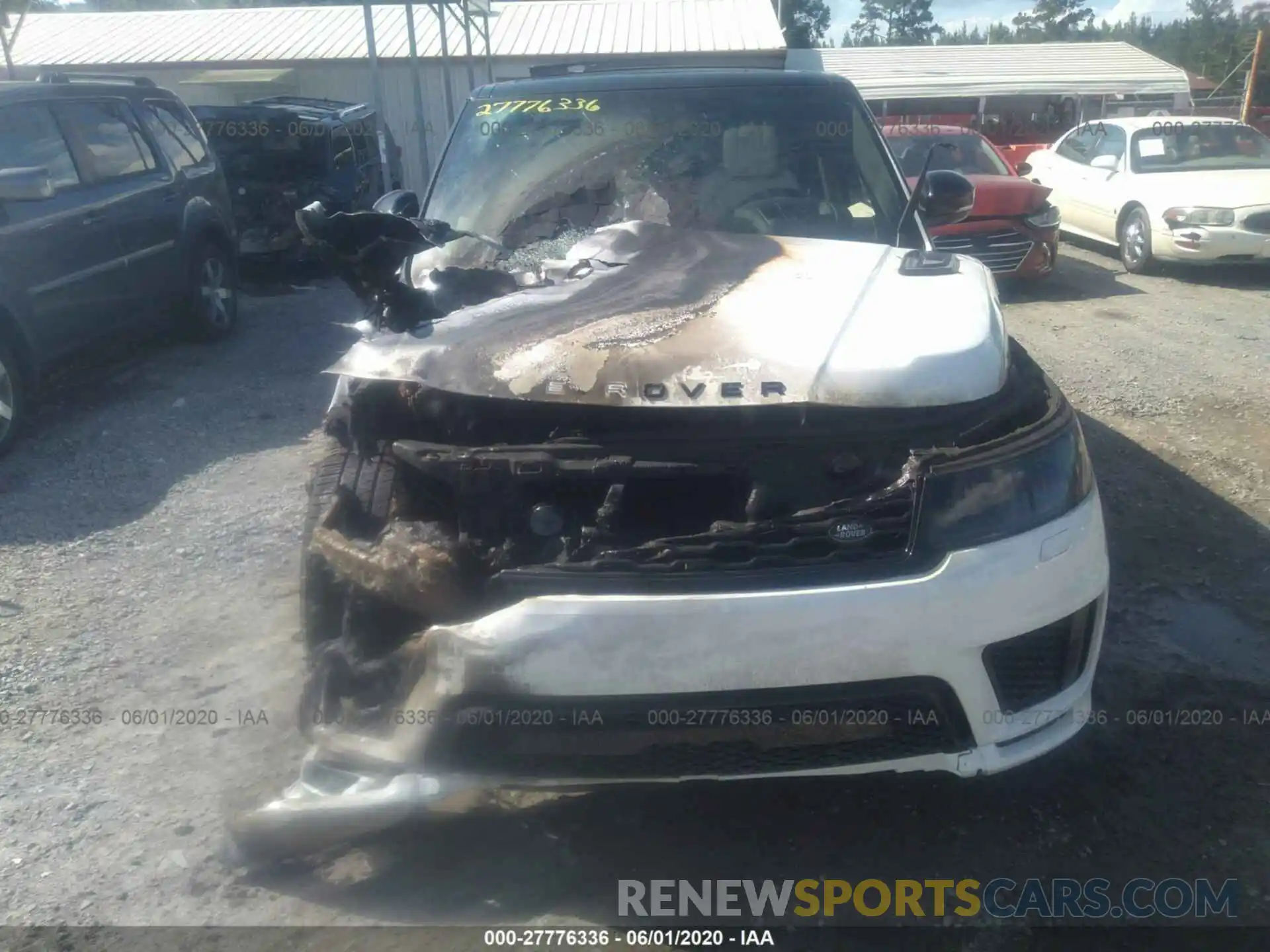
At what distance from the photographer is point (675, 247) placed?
129 inches

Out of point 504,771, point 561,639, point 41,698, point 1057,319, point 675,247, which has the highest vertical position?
point 675,247

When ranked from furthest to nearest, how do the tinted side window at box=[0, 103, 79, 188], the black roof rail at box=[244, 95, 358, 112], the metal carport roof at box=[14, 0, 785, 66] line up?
the metal carport roof at box=[14, 0, 785, 66] → the black roof rail at box=[244, 95, 358, 112] → the tinted side window at box=[0, 103, 79, 188]

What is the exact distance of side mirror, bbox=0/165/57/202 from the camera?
17.3ft

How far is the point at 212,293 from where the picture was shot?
7.91m

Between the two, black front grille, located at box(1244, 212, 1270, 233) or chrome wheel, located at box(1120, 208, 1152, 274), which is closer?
black front grille, located at box(1244, 212, 1270, 233)

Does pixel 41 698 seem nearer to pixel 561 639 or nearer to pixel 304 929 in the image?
pixel 304 929

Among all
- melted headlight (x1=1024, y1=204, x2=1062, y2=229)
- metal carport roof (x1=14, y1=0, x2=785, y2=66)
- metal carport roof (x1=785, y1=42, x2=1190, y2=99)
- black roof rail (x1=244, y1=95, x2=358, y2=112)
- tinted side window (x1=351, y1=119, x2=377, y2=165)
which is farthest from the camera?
metal carport roof (x1=785, y1=42, x2=1190, y2=99)

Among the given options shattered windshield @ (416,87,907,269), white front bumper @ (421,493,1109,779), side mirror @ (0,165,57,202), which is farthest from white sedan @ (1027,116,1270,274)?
side mirror @ (0,165,57,202)

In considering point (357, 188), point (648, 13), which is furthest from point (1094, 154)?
point (648, 13)

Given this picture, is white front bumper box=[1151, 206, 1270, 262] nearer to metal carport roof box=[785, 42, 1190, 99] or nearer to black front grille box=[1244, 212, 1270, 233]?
black front grille box=[1244, 212, 1270, 233]

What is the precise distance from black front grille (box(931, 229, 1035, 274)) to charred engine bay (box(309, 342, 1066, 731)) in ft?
23.2

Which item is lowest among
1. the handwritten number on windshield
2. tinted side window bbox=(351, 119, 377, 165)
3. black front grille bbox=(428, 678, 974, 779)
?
tinted side window bbox=(351, 119, 377, 165)

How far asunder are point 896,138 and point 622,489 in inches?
378

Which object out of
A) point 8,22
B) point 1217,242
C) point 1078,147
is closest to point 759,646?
point 1217,242
